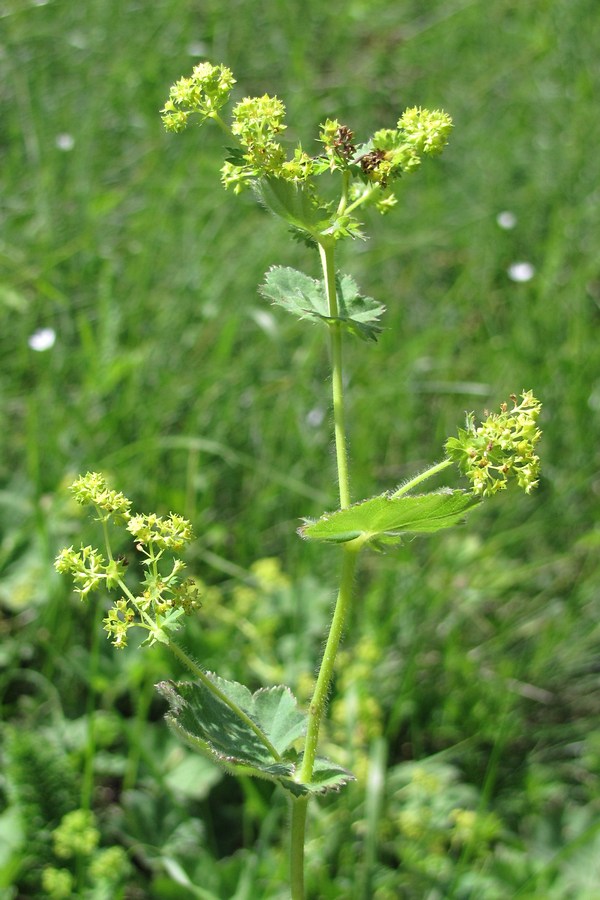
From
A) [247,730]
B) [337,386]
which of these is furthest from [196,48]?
[247,730]

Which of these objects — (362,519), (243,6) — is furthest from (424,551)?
(243,6)

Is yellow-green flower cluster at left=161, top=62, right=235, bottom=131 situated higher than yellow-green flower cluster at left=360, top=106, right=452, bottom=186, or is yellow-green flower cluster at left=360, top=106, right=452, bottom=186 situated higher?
yellow-green flower cluster at left=161, top=62, right=235, bottom=131

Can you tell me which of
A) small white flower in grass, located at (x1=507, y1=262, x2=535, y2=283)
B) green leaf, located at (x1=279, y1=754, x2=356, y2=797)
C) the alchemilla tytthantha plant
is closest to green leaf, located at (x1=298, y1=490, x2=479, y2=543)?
the alchemilla tytthantha plant

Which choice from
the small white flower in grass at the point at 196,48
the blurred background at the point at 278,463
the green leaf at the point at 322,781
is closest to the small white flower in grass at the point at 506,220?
the blurred background at the point at 278,463

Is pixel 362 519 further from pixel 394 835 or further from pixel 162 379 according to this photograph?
pixel 162 379

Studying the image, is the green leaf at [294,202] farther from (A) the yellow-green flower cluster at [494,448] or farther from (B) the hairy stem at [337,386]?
(A) the yellow-green flower cluster at [494,448]

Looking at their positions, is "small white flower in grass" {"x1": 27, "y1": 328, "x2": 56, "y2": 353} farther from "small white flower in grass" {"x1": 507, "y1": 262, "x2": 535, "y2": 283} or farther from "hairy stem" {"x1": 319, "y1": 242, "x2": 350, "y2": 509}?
"hairy stem" {"x1": 319, "y1": 242, "x2": 350, "y2": 509}
